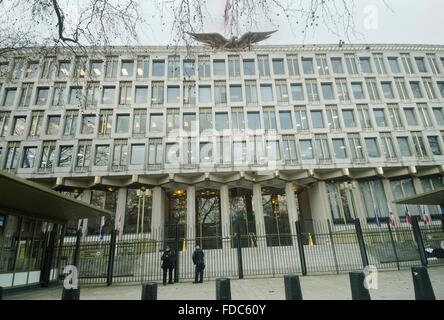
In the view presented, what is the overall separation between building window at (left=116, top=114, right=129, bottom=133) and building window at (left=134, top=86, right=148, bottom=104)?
2124 millimetres

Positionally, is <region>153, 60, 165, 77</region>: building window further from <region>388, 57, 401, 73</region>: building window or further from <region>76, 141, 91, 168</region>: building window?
<region>388, 57, 401, 73</region>: building window

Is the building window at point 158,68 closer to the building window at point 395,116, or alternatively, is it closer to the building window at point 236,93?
the building window at point 236,93

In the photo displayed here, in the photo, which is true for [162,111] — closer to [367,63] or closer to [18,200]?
[18,200]

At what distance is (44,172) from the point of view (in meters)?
22.7

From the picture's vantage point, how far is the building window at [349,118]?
2630 cm

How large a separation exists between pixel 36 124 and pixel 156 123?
11981mm

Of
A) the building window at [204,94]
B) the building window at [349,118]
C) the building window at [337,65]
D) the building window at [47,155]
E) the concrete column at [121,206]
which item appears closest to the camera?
the concrete column at [121,206]

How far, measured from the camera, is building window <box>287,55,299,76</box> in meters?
27.9

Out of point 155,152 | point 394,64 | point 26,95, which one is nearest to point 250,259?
point 155,152

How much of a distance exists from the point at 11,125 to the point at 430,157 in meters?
43.2

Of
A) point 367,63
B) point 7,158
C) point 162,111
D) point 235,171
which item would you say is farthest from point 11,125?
point 367,63

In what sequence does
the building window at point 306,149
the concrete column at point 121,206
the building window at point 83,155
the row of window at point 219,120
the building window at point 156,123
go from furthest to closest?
the building window at point 156,123 < the building window at point 306,149 < the row of window at point 219,120 < the building window at point 83,155 < the concrete column at point 121,206

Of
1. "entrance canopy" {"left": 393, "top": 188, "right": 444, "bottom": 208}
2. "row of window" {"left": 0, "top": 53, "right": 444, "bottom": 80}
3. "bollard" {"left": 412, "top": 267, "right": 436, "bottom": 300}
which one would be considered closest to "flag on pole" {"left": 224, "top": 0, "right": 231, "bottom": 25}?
"bollard" {"left": 412, "top": 267, "right": 436, "bottom": 300}

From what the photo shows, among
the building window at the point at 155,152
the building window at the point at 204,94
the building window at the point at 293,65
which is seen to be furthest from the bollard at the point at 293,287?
the building window at the point at 293,65
